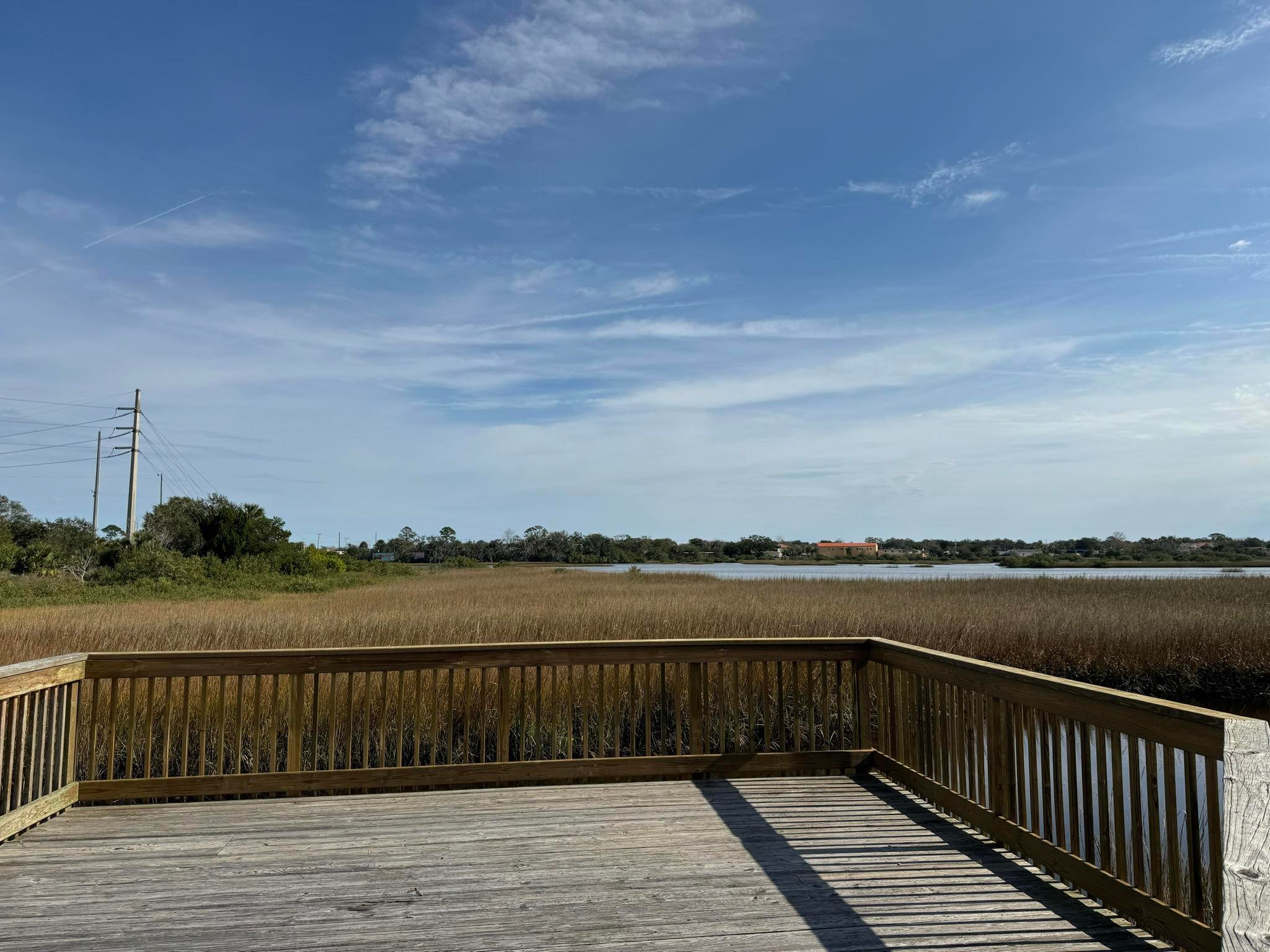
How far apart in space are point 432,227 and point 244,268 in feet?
15.4

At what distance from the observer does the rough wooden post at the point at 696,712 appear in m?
5.34

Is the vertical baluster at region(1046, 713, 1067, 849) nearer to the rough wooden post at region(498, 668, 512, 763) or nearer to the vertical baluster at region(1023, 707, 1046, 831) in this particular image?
the vertical baluster at region(1023, 707, 1046, 831)

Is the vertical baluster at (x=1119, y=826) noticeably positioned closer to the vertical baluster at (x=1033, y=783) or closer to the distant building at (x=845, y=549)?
the vertical baluster at (x=1033, y=783)

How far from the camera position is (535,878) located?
3561 mm

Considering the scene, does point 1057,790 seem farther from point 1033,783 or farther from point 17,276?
point 17,276

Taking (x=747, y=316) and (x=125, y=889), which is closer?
(x=125, y=889)

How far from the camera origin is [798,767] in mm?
5379

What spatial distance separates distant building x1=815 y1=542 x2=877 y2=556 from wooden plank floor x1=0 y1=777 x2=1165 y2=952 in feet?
306

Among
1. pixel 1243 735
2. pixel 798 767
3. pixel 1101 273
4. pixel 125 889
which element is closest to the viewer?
pixel 1243 735

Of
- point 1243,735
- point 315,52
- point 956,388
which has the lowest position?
point 1243,735

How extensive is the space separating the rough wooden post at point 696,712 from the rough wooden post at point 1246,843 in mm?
4291

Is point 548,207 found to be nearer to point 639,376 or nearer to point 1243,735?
point 639,376

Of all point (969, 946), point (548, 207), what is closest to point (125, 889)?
point (969, 946)

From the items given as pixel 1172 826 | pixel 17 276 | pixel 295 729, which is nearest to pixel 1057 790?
pixel 1172 826
